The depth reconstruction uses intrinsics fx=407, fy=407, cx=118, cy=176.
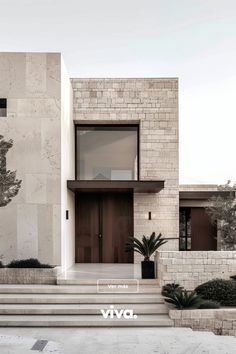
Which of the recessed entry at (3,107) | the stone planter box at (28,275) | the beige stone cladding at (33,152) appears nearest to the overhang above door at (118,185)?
the beige stone cladding at (33,152)

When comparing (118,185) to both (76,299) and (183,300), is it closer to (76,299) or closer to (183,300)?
(76,299)

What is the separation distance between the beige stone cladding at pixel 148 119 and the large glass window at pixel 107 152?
0.51 metres

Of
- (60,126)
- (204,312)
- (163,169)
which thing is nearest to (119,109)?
(163,169)

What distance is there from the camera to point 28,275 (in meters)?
11.3

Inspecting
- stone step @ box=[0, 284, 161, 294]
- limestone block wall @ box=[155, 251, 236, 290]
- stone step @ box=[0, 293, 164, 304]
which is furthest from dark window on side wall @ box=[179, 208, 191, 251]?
stone step @ box=[0, 293, 164, 304]

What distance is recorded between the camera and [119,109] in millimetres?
15859

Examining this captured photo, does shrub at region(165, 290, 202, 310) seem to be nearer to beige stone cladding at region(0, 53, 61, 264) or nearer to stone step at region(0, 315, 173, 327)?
stone step at region(0, 315, 173, 327)

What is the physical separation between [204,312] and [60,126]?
6844 mm

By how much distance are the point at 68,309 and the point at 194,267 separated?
357 centimetres

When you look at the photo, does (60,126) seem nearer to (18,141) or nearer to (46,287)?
(18,141)

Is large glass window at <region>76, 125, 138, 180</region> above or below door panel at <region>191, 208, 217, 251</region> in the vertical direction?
above

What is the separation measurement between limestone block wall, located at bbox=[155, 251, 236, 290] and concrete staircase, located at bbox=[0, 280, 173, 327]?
22.1 inches

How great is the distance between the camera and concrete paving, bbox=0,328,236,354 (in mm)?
7215

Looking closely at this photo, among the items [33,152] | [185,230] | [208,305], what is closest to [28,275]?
[33,152]
